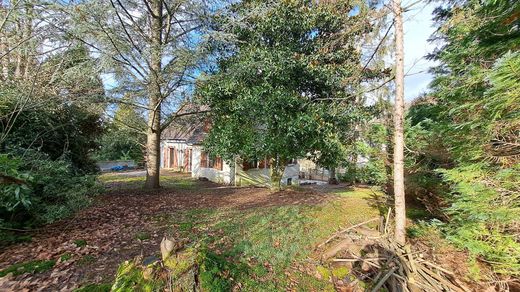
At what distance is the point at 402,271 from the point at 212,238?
3.60 meters

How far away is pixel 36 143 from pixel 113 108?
2.84 m

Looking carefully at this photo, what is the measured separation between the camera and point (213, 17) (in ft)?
28.3

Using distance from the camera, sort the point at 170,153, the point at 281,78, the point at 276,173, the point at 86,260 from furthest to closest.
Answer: the point at 170,153 < the point at 276,173 < the point at 281,78 < the point at 86,260

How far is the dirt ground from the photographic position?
10.7 ft

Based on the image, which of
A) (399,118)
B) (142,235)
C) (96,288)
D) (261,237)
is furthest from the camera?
(261,237)

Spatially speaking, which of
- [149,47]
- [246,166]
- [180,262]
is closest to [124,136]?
[246,166]

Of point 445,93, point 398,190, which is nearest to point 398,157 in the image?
point 398,190

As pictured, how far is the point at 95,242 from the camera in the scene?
4.38 meters

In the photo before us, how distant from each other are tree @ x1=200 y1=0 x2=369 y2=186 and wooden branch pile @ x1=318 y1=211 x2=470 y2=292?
395cm

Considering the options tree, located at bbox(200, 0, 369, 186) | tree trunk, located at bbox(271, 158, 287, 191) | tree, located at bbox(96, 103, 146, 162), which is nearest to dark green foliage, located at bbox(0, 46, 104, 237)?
tree, located at bbox(96, 103, 146, 162)

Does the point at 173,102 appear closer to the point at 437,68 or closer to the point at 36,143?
the point at 36,143

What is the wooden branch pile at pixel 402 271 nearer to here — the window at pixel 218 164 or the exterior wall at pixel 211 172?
the exterior wall at pixel 211 172

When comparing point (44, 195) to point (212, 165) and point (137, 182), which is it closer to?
point (137, 182)

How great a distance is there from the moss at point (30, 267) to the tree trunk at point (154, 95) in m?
5.44
